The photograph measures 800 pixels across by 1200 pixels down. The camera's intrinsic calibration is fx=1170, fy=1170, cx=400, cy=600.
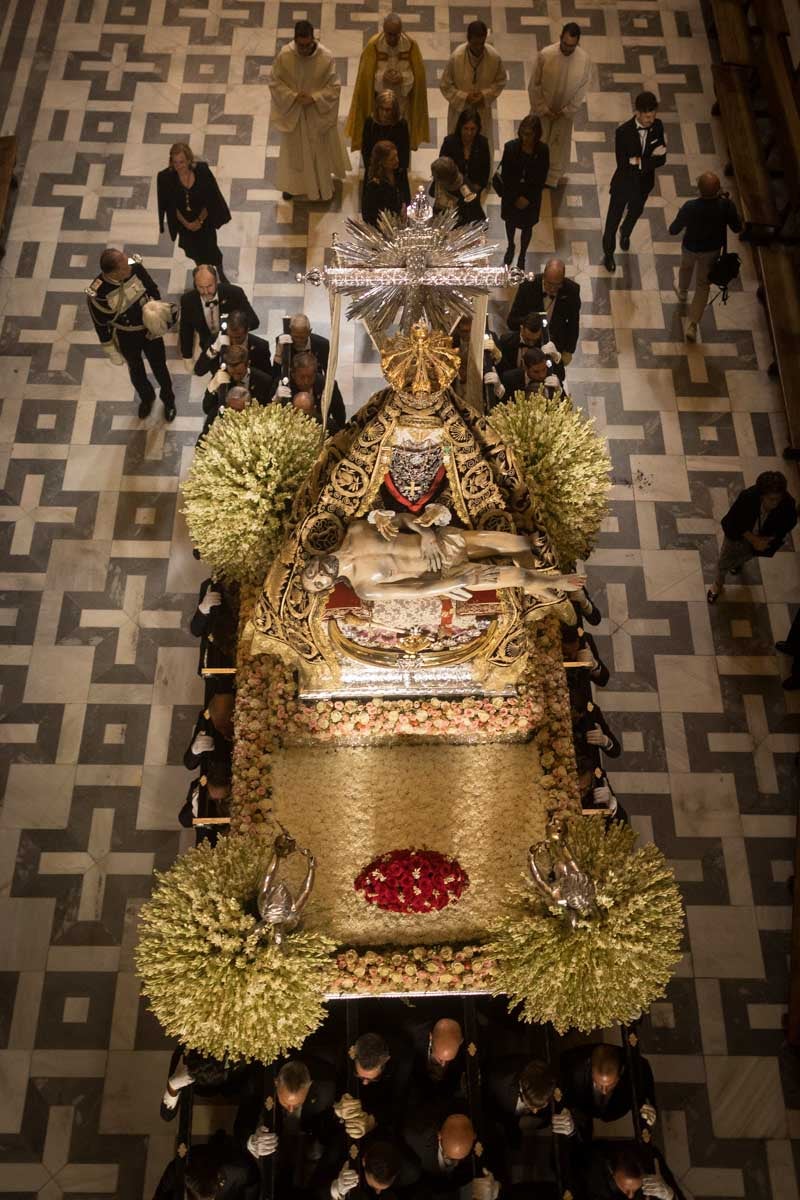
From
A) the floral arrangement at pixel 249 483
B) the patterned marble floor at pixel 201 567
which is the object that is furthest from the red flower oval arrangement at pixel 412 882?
the floral arrangement at pixel 249 483

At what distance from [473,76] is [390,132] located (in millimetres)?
1179

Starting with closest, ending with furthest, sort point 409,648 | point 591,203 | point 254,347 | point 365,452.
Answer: point 365,452
point 409,648
point 254,347
point 591,203

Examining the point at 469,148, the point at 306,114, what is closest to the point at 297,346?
the point at 469,148

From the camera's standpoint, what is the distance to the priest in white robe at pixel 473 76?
37.3 ft

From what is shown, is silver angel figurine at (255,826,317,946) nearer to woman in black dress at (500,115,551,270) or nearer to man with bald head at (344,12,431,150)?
woman in black dress at (500,115,551,270)

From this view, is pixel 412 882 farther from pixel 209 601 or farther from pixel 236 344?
pixel 236 344

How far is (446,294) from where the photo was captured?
649 centimetres

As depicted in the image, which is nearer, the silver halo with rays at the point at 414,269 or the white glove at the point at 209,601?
the silver halo with rays at the point at 414,269

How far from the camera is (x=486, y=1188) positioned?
6508 millimetres

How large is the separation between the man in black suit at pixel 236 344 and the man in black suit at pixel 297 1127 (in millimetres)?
5433

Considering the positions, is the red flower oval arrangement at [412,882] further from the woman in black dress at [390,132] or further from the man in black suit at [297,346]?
the woman in black dress at [390,132]

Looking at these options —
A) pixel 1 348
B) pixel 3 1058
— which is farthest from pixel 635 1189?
pixel 1 348

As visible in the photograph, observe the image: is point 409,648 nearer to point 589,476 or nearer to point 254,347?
point 589,476

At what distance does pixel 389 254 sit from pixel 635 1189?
17.5 feet
